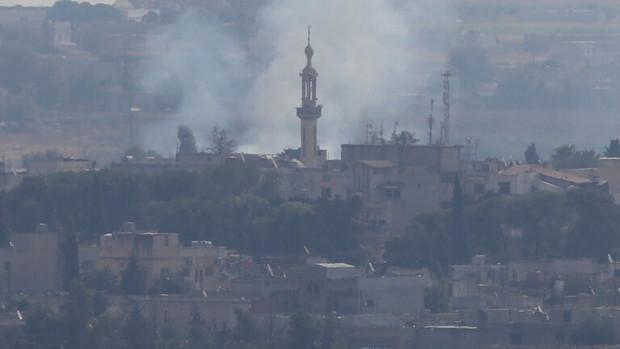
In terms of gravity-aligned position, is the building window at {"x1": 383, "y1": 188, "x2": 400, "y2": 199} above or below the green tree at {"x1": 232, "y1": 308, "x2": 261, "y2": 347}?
above

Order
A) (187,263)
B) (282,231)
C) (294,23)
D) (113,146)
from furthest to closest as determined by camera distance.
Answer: (294,23) < (113,146) < (282,231) < (187,263)

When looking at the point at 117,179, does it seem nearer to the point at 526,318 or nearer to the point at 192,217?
the point at 192,217

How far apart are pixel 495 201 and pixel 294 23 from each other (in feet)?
173

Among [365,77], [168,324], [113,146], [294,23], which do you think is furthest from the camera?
[294,23]

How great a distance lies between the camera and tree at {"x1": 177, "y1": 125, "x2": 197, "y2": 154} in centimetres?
9506

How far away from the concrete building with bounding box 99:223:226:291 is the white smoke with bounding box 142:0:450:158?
97.1 feet

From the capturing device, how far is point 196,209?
7294 cm

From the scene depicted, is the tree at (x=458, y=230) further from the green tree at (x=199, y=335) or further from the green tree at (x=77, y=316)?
the green tree at (x=199, y=335)

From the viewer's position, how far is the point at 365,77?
113 m

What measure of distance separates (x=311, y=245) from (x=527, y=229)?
4006 millimetres

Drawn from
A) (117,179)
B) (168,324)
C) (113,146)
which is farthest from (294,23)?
(168,324)

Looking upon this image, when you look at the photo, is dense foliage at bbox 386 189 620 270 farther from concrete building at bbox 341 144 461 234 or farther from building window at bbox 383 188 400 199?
building window at bbox 383 188 400 199

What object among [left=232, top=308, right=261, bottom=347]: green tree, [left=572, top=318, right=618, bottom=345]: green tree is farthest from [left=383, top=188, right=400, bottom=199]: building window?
[left=232, top=308, right=261, bottom=347]: green tree

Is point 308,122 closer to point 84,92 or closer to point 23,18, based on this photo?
point 84,92
